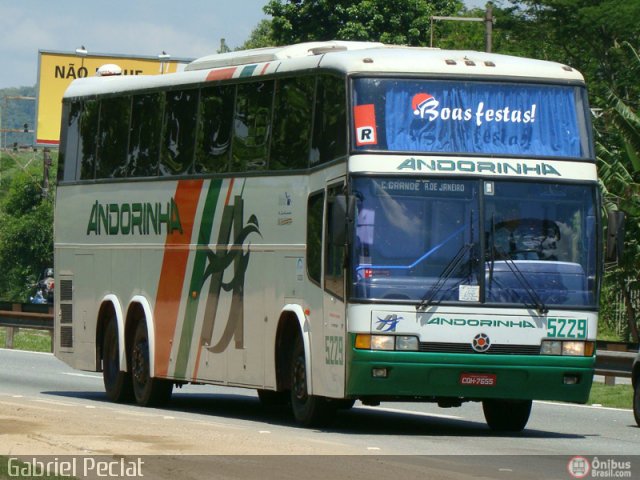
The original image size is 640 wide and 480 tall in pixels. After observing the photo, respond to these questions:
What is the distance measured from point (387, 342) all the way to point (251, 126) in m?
3.80

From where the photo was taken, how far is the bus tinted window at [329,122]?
A: 1609 cm

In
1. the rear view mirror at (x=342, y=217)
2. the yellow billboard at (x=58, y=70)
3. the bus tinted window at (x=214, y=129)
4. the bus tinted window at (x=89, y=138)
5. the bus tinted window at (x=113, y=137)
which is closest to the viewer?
the rear view mirror at (x=342, y=217)

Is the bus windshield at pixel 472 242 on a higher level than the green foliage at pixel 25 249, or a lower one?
lower

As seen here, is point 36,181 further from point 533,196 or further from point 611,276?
point 533,196

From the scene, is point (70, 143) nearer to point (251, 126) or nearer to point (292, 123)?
point (251, 126)

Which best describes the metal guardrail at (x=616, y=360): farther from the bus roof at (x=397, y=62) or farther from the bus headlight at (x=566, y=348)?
the bus headlight at (x=566, y=348)

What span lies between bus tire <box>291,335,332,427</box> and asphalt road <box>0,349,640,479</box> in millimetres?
162

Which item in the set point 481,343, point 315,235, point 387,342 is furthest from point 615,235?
point 315,235

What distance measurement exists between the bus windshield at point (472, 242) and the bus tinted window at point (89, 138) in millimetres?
7314

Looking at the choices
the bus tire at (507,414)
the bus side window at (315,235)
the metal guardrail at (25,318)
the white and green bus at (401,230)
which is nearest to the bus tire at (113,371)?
the white and green bus at (401,230)

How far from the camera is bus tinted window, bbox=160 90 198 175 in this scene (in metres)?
19.7

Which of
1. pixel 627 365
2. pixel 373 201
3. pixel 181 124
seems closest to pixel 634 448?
pixel 373 201

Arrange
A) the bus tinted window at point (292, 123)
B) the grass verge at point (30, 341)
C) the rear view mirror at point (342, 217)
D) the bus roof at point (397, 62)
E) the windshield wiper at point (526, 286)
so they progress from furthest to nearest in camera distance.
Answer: the grass verge at point (30, 341), the bus tinted window at point (292, 123), the bus roof at point (397, 62), the windshield wiper at point (526, 286), the rear view mirror at point (342, 217)

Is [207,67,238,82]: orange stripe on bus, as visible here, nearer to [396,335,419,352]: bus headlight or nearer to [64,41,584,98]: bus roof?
[64,41,584,98]: bus roof
